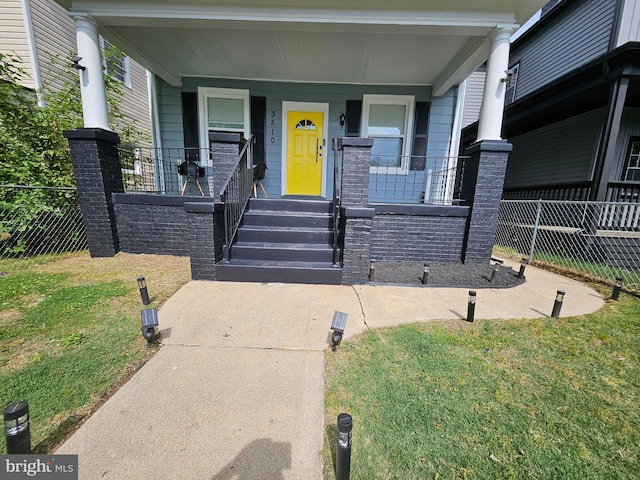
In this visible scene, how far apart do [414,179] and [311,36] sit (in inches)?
146

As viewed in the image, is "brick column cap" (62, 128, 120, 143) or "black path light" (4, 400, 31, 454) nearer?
"black path light" (4, 400, 31, 454)

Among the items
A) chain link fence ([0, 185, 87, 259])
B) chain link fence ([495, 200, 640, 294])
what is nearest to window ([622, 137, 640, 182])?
chain link fence ([495, 200, 640, 294])

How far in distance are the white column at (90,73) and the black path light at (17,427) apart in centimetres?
470

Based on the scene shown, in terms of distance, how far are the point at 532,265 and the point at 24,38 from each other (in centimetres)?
1241

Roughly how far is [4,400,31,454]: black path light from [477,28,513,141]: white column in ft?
18.3

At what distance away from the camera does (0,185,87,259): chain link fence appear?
4.36 meters

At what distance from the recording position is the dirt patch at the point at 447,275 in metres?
3.70

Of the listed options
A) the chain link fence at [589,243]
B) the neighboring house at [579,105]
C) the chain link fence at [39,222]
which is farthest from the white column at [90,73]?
the chain link fence at [589,243]

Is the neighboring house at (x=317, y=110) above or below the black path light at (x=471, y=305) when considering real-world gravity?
above

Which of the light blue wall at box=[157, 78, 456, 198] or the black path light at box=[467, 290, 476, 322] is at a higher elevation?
the light blue wall at box=[157, 78, 456, 198]

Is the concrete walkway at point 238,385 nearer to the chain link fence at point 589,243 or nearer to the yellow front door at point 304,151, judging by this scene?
the chain link fence at point 589,243

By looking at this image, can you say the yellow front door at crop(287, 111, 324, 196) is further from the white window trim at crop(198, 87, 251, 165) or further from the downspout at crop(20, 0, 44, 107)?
the downspout at crop(20, 0, 44, 107)

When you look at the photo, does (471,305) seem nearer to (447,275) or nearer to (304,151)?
(447,275)

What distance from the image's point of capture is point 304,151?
263 inches
